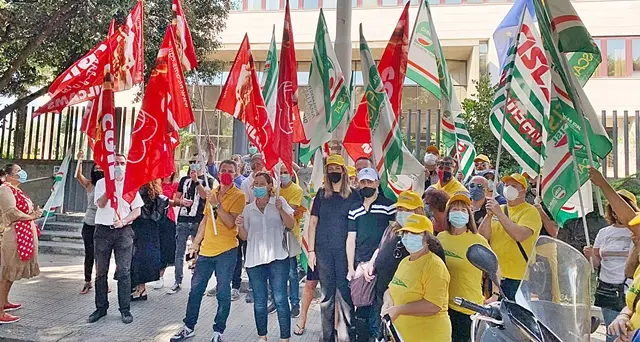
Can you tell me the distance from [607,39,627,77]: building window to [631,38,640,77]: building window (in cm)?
33

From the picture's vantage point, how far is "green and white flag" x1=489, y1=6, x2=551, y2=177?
5.42 meters

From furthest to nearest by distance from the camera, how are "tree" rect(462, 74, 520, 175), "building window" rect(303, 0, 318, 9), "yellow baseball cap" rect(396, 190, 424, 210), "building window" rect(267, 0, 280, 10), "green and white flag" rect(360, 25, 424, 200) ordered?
1. "building window" rect(267, 0, 280, 10)
2. "building window" rect(303, 0, 318, 9)
3. "tree" rect(462, 74, 520, 175)
4. "green and white flag" rect(360, 25, 424, 200)
5. "yellow baseball cap" rect(396, 190, 424, 210)

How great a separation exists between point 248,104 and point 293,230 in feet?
5.82

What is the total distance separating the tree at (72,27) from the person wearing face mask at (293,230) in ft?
23.4

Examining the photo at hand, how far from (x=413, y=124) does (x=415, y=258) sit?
8750 millimetres

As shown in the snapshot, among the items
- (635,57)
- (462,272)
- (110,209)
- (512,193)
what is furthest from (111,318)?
(635,57)

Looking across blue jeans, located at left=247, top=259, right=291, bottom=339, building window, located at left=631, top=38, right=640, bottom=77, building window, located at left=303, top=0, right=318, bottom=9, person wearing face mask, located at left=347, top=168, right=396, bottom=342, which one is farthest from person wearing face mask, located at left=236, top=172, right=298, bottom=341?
building window, located at left=631, top=38, right=640, bottom=77

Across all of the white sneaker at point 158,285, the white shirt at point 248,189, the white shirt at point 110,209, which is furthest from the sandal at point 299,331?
the white sneaker at point 158,285

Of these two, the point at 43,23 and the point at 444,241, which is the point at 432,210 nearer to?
the point at 444,241

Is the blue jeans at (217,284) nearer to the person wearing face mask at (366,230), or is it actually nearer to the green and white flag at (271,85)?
the person wearing face mask at (366,230)

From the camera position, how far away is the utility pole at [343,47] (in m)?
7.20

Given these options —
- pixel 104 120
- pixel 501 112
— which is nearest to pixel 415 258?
pixel 501 112

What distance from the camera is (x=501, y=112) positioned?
5.44 m

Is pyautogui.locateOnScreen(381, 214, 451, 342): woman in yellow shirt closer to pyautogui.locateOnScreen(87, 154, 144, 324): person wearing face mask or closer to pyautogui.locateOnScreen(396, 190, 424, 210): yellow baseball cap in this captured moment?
pyautogui.locateOnScreen(396, 190, 424, 210): yellow baseball cap
